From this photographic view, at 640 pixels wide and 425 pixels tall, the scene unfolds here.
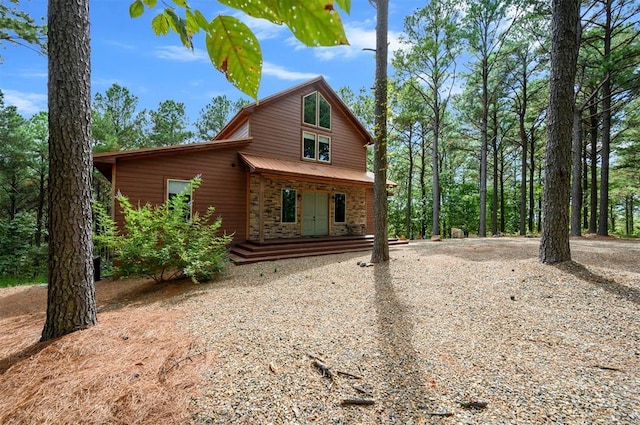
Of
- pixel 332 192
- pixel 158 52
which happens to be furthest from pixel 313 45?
pixel 332 192

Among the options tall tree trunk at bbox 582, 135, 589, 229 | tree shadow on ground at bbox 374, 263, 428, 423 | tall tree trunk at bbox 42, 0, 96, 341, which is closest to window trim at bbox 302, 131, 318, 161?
tree shadow on ground at bbox 374, 263, 428, 423

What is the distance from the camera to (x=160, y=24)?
0.87 meters

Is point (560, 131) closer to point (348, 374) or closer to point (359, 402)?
point (348, 374)

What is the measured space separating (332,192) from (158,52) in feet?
36.4

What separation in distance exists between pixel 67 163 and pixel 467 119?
63.7 feet

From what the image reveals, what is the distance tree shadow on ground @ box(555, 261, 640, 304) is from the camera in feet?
12.1

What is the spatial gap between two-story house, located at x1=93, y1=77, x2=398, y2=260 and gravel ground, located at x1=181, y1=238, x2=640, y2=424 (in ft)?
16.1

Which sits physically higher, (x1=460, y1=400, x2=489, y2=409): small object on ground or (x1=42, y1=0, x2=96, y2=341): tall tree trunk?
(x1=42, y1=0, x2=96, y2=341): tall tree trunk

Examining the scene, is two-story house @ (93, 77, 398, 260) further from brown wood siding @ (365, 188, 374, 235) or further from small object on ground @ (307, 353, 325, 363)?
small object on ground @ (307, 353, 325, 363)

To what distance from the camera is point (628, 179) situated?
18.7 metres

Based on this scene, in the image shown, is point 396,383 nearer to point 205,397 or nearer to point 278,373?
point 278,373

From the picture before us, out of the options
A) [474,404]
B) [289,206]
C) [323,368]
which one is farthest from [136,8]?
[289,206]

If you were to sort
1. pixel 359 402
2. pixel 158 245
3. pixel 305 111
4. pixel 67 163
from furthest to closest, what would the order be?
pixel 305 111 → pixel 158 245 → pixel 67 163 → pixel 359 402

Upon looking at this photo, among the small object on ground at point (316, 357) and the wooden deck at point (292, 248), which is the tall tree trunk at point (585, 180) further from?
the small object on ground at point (316, 357)
